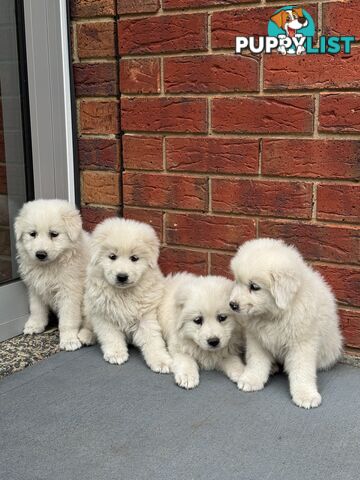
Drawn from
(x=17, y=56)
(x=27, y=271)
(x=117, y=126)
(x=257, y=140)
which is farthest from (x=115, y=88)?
(x=27, y=271)

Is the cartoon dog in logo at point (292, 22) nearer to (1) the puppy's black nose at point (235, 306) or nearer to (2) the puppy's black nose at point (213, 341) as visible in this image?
(1) the puppy's black nose at point (235, 306)

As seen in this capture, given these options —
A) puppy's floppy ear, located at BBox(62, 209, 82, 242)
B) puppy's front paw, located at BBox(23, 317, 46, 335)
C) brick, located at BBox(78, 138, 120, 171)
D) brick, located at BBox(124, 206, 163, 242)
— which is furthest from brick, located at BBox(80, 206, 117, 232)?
puppy's front paw, located at BBox(23, 317, 46, 335)

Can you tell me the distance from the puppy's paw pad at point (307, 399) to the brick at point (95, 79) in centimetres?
217

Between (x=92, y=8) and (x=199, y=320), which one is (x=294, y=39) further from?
(x=199, y=320)

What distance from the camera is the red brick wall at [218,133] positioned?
3.01 m

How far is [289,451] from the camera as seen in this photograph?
229 cm

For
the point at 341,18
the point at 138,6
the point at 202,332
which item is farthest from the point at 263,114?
the point at 202,332

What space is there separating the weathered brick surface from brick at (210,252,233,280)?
59 cm

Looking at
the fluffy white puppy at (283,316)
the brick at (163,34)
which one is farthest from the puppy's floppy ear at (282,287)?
the brick at (163,34)

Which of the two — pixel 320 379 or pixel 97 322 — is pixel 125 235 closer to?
pixel 97 322

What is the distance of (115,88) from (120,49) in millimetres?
240

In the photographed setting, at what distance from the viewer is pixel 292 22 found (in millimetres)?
2994

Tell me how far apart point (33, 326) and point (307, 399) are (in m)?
1.80

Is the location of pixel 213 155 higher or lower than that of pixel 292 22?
lower
